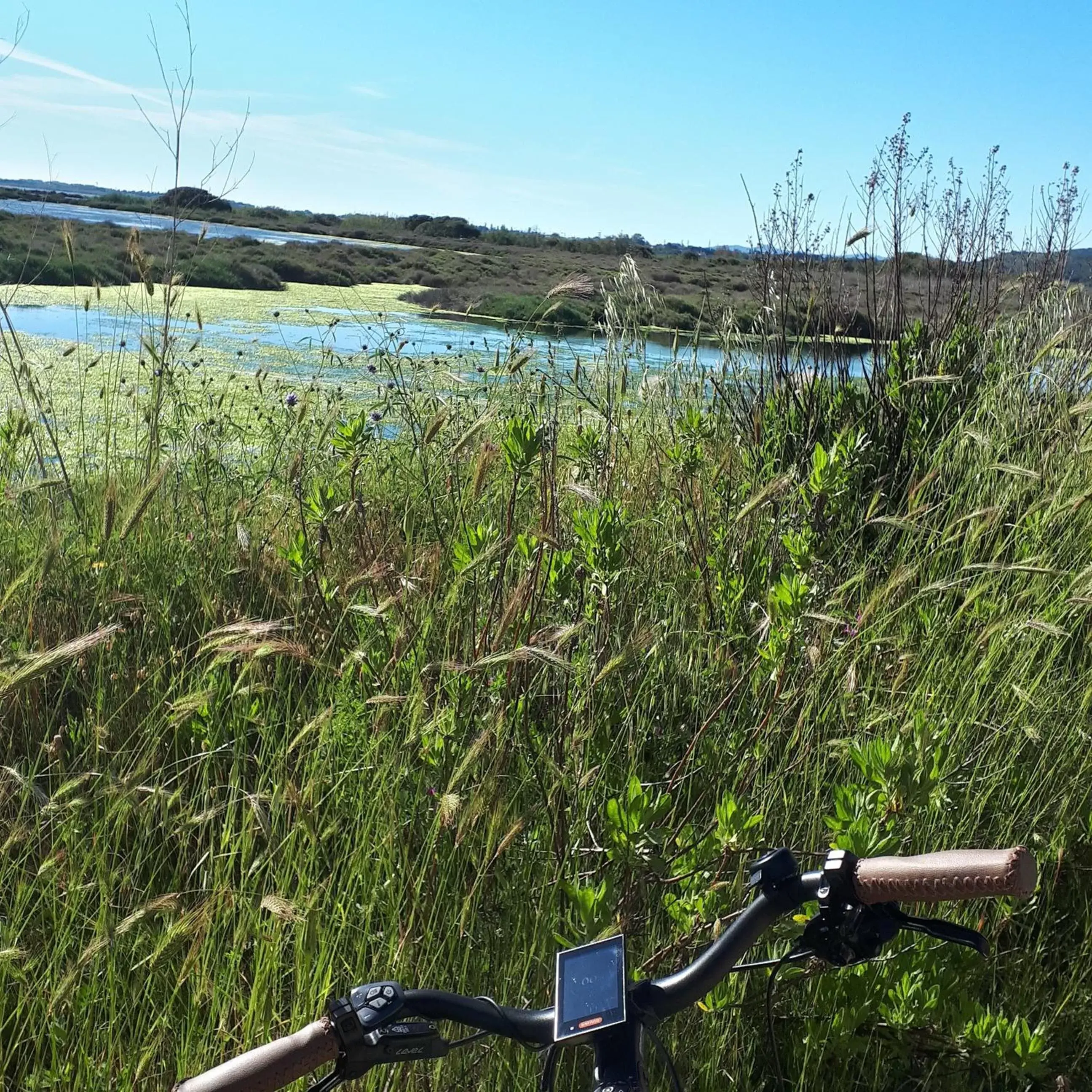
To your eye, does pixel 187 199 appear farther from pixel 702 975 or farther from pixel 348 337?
pixel 348 337

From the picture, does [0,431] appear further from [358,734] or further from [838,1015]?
[838,1015]

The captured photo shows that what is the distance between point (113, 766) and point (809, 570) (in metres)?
1.52

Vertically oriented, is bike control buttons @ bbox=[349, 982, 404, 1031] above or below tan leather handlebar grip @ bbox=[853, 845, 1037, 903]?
below

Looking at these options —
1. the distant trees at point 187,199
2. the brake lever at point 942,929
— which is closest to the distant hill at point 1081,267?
the distant trees at point 187,199

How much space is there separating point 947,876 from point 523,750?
41.7 inches

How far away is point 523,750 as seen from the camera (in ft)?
5.92

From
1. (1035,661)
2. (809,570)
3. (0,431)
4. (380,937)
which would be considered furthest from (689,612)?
(0,431)

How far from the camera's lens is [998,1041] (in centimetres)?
164

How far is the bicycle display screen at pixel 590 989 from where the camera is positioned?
765mm

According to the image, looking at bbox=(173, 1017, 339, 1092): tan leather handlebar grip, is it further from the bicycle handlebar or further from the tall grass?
the tall grass

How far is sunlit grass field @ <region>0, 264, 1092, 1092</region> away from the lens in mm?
1495

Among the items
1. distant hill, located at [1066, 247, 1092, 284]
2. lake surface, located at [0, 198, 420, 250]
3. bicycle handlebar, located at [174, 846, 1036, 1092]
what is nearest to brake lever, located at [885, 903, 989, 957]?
bicycle handlebar, located at [174, 846, 1036, 1092]

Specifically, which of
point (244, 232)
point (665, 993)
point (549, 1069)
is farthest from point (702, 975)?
point (244, 232)

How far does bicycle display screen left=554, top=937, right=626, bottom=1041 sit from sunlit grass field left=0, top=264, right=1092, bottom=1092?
58 cm
